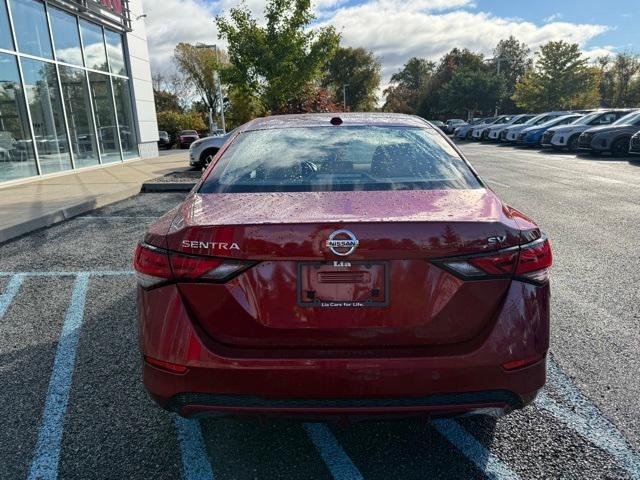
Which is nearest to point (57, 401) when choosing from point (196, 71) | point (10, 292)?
A: point (10, 292)

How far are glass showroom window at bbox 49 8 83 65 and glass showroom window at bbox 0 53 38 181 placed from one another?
7.74 ft

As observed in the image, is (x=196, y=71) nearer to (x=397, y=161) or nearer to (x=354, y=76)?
(x=354, y=76)

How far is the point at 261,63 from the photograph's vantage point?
58.9ft

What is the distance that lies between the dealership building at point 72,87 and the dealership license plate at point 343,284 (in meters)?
11.8

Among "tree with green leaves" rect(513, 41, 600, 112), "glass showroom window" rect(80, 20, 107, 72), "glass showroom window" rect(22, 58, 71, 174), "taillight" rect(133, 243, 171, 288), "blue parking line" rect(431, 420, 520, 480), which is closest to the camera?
"taillight" rect(133, 243, 171, 288)

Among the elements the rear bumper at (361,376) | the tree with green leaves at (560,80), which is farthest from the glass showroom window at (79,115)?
the tree with green leaves at (560,80)

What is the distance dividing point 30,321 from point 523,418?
3.63 meters

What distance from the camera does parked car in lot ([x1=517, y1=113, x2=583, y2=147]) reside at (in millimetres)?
23131

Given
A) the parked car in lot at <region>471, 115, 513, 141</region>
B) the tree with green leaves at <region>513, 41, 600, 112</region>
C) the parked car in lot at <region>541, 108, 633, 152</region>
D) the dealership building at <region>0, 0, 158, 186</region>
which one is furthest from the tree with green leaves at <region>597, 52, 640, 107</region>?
the dealership building at <region>0, 0, 158, 186</region>

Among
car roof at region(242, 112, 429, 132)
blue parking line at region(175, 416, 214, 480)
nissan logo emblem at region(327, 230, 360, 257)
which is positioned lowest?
blue parking line at region(175, 416, 214, 480)

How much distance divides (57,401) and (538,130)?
2493cm

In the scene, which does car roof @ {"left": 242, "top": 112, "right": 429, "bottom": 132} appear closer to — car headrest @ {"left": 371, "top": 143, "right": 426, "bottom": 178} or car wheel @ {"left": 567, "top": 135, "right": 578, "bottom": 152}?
car headrest @ {"left": 371, "top": 143, "right": 426, "bottom": 178}

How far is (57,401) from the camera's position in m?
2.69

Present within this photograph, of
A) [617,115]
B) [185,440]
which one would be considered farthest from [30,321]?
[617,115]
